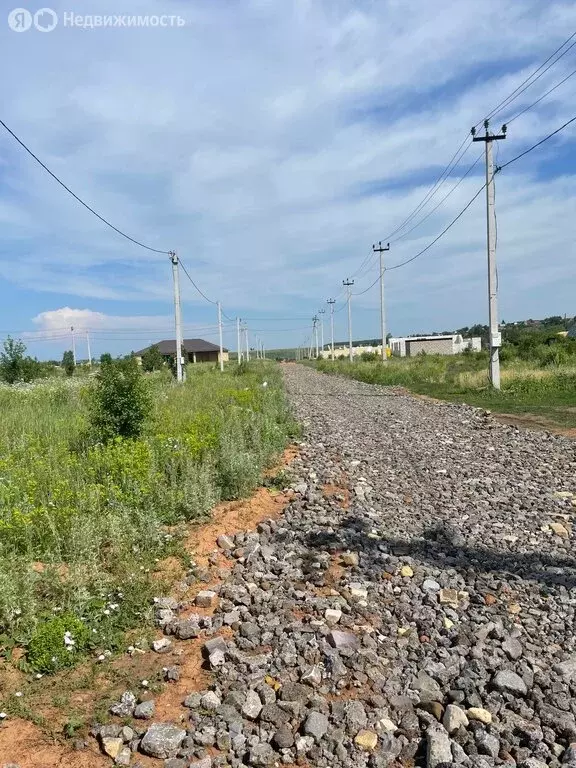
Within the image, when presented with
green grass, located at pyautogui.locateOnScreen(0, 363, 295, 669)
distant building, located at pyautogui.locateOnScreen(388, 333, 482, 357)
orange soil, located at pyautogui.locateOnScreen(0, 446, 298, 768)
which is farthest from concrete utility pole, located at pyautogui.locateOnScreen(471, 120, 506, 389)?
distant building, located at pyautogui.locateOnScreen(388, 333, 482, 357)

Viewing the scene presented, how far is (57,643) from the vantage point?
3455 millimetres

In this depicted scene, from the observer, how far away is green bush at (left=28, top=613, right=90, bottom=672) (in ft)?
11.0

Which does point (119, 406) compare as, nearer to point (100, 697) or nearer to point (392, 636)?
point (100, 697)

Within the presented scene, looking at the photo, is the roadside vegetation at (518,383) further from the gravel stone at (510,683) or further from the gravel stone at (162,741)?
the gravel stone at (162,741)

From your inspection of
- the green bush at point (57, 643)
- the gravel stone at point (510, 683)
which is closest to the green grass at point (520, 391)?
the gravel stone at point (510, 683)

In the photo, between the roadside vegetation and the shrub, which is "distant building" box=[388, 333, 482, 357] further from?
the shrub

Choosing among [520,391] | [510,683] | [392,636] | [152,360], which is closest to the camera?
[510,683]

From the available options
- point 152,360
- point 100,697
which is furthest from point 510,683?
point 152,360

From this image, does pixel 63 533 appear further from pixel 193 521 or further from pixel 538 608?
pixel 538 608

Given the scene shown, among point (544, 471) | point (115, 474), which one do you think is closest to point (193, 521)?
point (115, 474)

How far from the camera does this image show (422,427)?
13.6 metres

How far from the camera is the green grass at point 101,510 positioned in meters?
3.85

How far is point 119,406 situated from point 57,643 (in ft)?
19.1

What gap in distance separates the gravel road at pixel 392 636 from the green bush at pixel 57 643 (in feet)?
1.96
